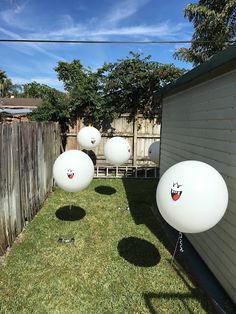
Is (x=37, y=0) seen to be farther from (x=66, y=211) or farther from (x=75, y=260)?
(x=75, y=260)

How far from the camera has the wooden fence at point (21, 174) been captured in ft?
17.3

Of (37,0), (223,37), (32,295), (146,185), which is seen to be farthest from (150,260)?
(223,37)

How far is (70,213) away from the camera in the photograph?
7.56 meters

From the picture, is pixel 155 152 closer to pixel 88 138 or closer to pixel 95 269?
pixel 88 138

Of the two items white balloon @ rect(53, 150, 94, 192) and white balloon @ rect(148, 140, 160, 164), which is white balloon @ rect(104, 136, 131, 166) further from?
white balloon @ rect(53, 150, 94, 192)

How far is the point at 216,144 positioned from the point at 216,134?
16cm

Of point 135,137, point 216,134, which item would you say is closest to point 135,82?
point 135,137

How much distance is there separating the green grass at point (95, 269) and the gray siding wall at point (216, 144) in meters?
0.54

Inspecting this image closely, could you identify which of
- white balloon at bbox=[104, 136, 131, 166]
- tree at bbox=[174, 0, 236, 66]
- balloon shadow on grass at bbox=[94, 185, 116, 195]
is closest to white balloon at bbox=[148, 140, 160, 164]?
white balloon at bbox=[104, 136, 131, 166]

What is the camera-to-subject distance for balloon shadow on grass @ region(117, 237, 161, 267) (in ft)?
17.0

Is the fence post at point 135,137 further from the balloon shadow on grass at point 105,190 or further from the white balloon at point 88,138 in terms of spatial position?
the balloon shadow on grass at point 105,190

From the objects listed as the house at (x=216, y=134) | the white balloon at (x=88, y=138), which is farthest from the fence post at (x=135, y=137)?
the house at (x=216, y=134)

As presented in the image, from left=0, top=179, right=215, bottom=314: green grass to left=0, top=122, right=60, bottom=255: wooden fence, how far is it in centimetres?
35

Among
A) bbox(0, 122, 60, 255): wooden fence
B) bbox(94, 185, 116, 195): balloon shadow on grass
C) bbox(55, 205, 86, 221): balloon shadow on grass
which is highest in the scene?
bbox(0, 122, 60, 255): wooden fence
